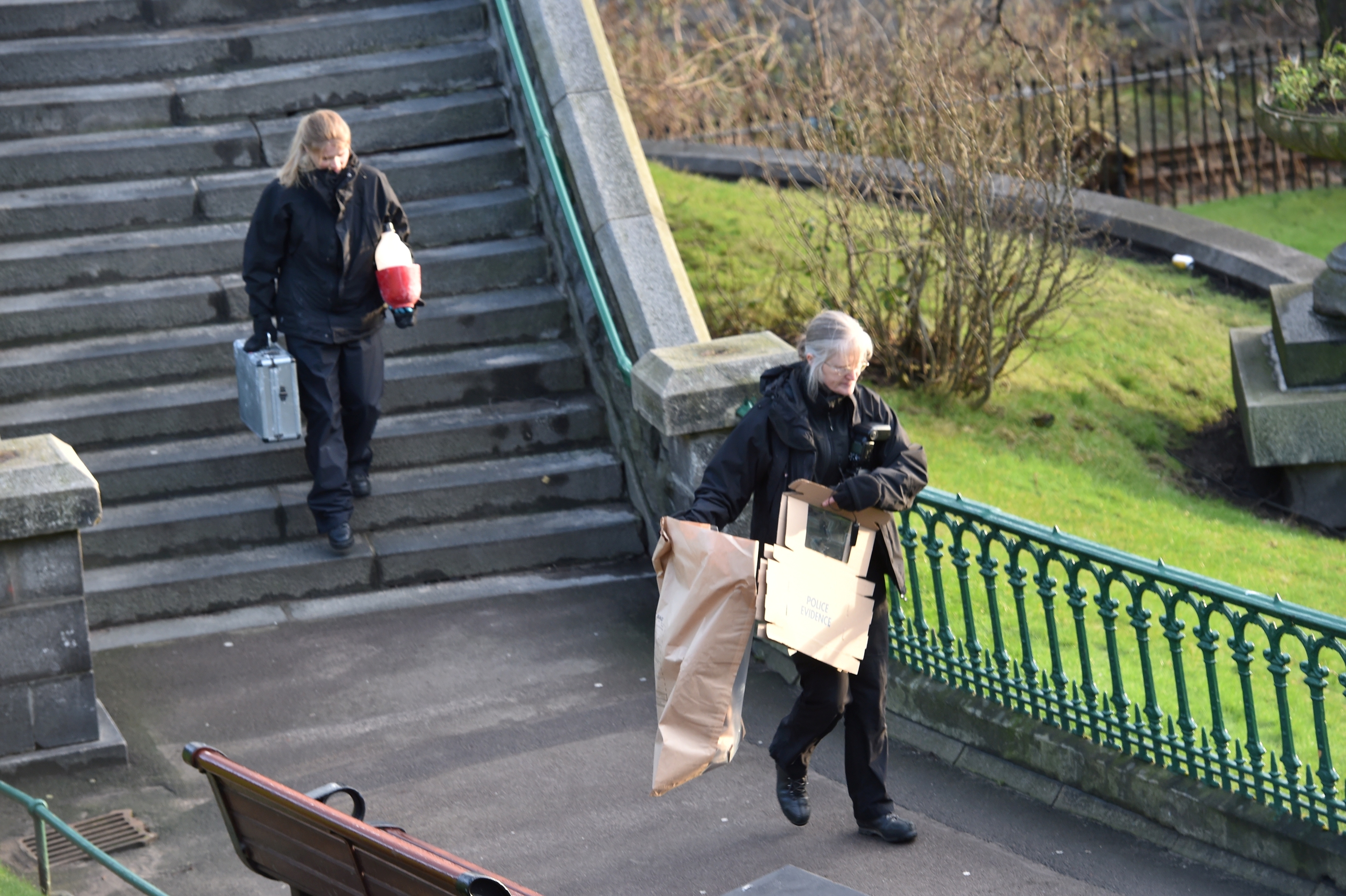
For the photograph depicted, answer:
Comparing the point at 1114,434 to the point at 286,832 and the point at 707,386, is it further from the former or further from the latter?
the point at 286,832

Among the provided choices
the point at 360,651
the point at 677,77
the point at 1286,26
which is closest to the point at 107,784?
the point at 360,651

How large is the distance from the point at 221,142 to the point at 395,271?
2.51 m

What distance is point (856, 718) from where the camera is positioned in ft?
15.9

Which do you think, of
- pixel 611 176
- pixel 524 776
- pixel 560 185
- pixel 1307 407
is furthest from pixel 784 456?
pixel 1307 407

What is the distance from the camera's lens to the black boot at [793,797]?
16.5ft

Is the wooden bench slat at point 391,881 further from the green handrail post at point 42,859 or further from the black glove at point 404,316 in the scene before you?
the black glove at point 404,316

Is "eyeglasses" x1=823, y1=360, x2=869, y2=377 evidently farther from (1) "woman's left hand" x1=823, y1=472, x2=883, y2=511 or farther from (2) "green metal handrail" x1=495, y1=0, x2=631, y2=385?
(2) "green metal handrail" x1=495, y1=0, x2=631, y2=385

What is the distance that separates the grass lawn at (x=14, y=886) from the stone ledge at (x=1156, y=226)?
7.06 m

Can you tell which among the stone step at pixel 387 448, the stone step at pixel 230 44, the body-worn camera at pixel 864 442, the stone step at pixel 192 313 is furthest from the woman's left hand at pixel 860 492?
the stone step at pixel 230 44

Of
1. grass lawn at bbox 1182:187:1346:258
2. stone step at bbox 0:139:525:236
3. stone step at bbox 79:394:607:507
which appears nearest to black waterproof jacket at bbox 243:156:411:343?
stone step at bbox 79:394:607:507

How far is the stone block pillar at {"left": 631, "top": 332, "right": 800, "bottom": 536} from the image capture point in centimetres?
606

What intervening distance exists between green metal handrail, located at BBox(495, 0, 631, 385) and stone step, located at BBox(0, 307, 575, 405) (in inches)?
20.8

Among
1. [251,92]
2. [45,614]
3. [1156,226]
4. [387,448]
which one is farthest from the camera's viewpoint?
[1156,226]

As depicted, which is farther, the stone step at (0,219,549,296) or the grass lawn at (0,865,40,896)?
the stone step at (0,219,549,296)
